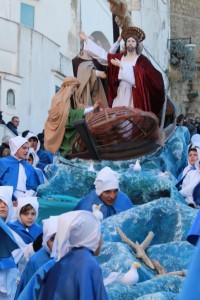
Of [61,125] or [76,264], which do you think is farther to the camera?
[61,125]

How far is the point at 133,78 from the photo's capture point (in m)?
13.7

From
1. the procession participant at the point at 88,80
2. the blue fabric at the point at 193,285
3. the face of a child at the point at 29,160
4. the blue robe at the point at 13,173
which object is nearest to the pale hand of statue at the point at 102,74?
the procession participant at the point at 88,80

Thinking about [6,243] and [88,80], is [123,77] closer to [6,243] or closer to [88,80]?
[88,80]

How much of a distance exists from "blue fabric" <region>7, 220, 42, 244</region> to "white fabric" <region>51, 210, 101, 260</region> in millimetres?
3506

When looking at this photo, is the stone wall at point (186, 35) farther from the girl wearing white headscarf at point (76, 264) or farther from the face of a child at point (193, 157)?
the girl wearing white headscarf at point (76, 264)

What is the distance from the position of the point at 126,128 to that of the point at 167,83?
24861 millimetres

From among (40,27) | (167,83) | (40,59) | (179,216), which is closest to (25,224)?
(179,216)

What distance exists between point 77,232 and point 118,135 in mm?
8303

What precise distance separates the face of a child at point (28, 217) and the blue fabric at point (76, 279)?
3.47 metres

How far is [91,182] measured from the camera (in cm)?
1212

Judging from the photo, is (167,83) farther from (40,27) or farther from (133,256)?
(133,256)

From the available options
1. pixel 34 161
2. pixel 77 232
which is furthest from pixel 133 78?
pixel 77 232

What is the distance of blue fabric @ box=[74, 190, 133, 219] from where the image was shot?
31.2 feet

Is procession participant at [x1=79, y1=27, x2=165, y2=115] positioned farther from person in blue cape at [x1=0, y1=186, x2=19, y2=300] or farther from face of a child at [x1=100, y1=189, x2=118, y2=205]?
person in blue cape at [x1=0, y1=186, x2=19, y2=300]
